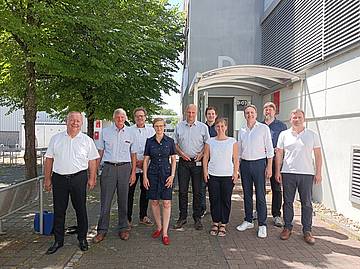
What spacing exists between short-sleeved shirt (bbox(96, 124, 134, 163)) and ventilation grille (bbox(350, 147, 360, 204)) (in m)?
3.99

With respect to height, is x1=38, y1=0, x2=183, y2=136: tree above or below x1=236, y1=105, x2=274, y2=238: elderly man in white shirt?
above

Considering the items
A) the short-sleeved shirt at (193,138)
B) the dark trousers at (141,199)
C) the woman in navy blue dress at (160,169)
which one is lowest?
the dark trousers at (141,199)

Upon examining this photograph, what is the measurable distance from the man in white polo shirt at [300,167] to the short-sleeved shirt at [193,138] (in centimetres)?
122

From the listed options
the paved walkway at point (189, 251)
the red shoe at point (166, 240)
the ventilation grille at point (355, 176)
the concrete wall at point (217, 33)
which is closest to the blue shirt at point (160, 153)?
the red shoe at point (166, 240)

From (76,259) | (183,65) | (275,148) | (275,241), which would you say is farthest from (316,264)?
(183,65)

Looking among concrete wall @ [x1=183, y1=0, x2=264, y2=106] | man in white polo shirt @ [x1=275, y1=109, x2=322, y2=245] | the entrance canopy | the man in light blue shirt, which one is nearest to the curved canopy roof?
the entrance canopy

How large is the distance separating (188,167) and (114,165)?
1167mm

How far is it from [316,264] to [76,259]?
292cm

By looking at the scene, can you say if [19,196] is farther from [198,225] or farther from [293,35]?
[293,35]

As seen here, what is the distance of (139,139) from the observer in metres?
6.33

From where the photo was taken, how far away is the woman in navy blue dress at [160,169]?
576 centimetres

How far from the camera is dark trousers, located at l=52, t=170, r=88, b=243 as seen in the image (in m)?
5.25

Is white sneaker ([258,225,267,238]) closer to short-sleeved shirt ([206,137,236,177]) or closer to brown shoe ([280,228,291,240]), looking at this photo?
brown shoe ([280,228,291,240])

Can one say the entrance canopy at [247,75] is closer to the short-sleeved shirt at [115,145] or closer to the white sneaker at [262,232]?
the short-sleeved shirt at [115,145]
